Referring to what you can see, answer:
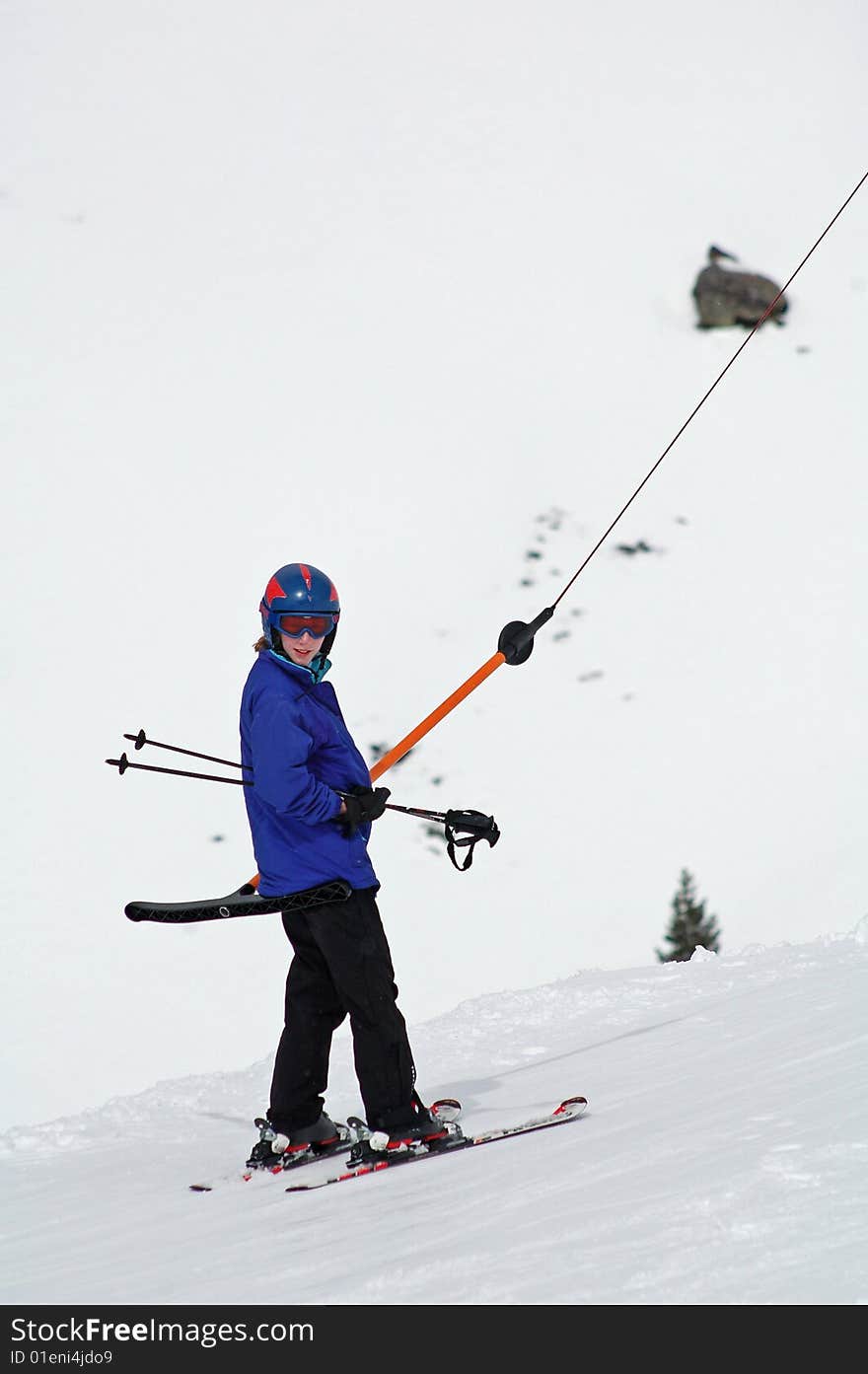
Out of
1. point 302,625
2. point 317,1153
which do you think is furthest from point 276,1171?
point 302,625

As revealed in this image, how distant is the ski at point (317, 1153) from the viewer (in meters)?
4.55

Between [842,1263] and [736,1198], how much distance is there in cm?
47

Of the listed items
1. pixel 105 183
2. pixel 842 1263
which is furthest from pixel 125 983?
pixel 105 183

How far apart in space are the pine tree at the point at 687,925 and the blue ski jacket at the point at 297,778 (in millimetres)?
17429

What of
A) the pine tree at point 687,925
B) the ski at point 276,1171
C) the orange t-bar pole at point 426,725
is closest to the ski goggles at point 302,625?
the orange t-bar pole at point 426,725

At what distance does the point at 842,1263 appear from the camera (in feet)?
7.91

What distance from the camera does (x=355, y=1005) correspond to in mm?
4492

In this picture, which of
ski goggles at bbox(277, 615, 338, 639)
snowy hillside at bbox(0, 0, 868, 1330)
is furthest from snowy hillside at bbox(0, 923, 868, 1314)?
ski goggles at bbox(277, 615, 338, 639)

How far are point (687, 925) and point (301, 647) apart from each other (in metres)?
18.7

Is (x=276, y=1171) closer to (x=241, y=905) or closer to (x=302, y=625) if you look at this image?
(x=241, y=905)

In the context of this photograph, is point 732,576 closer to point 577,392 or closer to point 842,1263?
point 577,392

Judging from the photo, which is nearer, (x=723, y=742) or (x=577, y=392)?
(x=723, y=742)

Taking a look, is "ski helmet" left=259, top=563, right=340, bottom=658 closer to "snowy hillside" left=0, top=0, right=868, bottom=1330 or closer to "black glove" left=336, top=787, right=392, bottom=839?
"black glove" left=336, top=787, right=392, bottom=839
